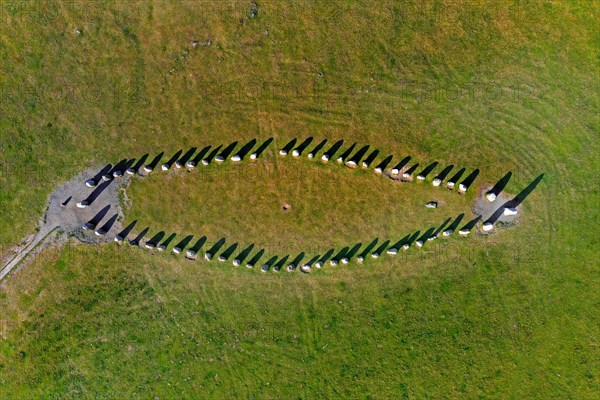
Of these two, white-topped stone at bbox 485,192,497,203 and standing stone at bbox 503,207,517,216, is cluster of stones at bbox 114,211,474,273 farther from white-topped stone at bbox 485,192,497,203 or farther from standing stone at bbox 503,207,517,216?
standing stone at bbox 503,207,517,216

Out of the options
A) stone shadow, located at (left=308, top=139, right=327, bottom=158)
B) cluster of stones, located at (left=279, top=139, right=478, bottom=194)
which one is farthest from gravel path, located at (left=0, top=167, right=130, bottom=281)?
stone shadow, located at (left=308, top=139, right=327, bottom=158)

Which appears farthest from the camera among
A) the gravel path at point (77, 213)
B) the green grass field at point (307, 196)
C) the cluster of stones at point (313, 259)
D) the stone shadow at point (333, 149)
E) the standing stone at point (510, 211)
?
the gravel path at point (77, 213)

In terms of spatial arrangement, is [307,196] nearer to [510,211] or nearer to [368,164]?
[368,164]

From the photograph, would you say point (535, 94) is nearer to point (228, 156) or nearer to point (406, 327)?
point (406, 327)

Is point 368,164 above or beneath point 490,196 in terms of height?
beneath

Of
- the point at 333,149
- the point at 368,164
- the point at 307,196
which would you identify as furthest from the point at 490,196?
the point at 307,196

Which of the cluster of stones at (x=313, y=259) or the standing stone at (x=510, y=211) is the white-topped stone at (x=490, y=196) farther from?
the cluster of stones at (x=313, y=259)

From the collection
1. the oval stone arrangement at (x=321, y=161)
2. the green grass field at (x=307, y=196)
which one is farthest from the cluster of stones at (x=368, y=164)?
the green grass field at (x=307, y=196)
